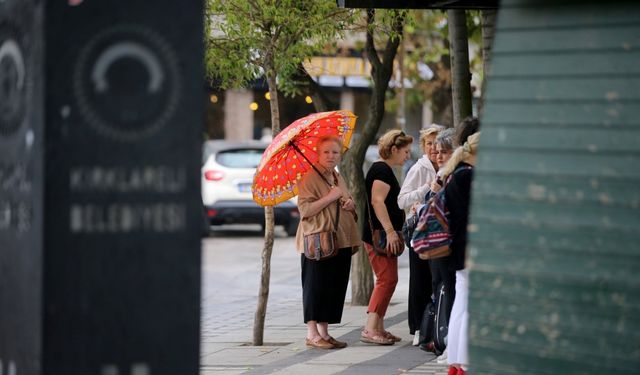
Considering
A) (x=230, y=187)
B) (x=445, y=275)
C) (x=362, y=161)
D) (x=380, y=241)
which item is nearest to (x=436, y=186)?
(x=445, y=275)

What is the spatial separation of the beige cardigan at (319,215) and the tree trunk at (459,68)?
1.89 meters

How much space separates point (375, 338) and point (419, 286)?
0.59m

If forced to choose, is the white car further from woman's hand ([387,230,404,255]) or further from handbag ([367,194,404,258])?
woman's hand ([387,230,404,255])

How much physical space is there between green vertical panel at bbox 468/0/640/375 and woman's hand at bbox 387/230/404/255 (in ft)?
18.7

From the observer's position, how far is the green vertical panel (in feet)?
15.1

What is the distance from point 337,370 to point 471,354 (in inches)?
176

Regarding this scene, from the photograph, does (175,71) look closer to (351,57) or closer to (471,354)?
(471,354)

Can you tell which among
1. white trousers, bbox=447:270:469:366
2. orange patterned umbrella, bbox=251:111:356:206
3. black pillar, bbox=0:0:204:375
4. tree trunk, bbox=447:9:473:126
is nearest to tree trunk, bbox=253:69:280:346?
orange patterned umbrella, bbox=251:111:356:206

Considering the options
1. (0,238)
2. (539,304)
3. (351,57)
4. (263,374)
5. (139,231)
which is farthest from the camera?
(351,57)

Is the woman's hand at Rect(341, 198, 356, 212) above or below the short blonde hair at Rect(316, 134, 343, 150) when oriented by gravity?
below

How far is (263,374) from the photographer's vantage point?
372 inches

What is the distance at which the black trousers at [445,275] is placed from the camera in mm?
8852

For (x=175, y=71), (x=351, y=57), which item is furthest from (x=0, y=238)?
(x=351, y=57)

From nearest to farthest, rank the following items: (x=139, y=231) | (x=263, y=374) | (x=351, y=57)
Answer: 1. (x=139, y=231)
2. (x=263, y=374)
3. (x=351, y=57)
